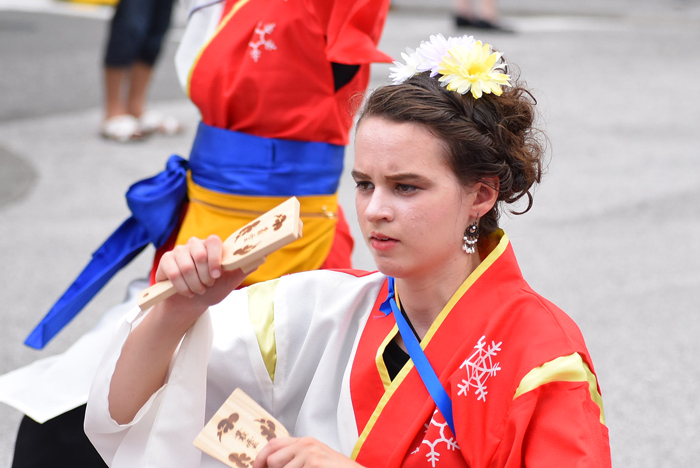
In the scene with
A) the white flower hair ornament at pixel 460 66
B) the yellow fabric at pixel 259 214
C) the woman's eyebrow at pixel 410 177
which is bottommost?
the yellow fabric at pixel 259 214

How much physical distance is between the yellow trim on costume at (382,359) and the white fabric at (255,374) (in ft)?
0.21

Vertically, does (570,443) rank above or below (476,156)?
below

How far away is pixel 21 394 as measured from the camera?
6.19 feet

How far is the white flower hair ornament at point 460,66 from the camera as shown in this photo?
143 centimetres

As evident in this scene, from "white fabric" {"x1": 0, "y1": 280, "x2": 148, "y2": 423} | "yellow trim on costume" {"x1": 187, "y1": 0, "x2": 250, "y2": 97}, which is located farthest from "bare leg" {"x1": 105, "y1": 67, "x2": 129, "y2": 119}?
"white fabric" {"x1": 0, "y1": 280, "x2": 148, "y2": 423}

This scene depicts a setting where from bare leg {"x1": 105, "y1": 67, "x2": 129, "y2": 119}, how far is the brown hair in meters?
3.96

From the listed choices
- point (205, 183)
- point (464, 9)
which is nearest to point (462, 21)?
point (464, 9)

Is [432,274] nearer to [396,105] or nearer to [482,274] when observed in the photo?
[482,274]

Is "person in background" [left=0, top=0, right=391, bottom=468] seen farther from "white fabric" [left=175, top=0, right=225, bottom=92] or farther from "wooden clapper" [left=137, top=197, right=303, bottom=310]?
"wooden clapper" [left=137, top=197, right=303, bottom=310]

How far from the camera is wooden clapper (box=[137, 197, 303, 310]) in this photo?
1241mm

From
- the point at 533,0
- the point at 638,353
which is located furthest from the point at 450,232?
the point at 533,0

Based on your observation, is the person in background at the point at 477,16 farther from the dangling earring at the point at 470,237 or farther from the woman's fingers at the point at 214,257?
the woman's fingers at the point at 214,257

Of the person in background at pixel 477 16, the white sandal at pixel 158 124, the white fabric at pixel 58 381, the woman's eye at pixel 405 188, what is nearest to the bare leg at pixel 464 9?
the person in background at pixel 477 16

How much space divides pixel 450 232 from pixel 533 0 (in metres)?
10.7
